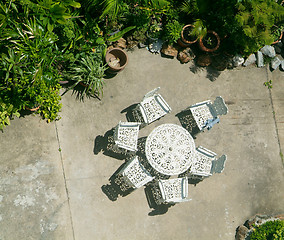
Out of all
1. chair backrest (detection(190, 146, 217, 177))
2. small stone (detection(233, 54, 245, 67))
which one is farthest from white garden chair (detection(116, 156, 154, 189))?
small stone (detection(233, 54, 245, 67))

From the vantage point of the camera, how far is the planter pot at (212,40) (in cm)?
789

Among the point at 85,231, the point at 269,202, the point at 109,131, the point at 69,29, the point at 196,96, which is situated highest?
the point at 69,29

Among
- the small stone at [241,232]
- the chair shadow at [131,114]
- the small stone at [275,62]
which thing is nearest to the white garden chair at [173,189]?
the chair shadow at [131,114]

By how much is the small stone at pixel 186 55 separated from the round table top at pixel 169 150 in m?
1.81

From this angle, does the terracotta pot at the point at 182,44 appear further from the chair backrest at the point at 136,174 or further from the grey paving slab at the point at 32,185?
the grey paving slab at the point at 32,185

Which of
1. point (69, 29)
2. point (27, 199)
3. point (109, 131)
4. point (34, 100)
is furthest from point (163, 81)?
point (27, 199)

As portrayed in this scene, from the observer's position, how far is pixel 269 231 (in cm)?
719

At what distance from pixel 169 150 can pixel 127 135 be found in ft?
3.04

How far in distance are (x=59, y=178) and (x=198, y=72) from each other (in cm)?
404

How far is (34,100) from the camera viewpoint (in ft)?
21.9

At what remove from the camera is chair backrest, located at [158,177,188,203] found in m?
6.91

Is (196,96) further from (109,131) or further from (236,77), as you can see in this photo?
(109,131)

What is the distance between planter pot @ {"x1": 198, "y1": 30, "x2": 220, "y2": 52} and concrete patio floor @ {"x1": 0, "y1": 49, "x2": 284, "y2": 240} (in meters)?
0.54

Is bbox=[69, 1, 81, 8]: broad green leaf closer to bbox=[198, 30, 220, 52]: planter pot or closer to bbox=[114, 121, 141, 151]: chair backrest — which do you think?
bbox=[114, 121, 141, 151]: chair backrest
